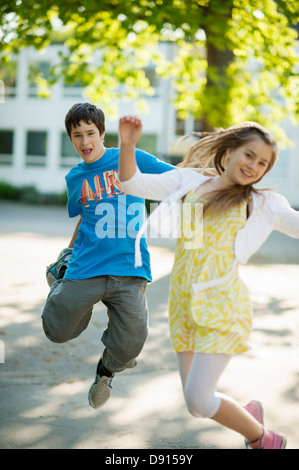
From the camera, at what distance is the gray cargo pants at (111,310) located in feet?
11.4

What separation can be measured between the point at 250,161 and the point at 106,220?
3.55ft

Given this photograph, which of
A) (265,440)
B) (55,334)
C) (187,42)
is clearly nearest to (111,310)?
(55,334)

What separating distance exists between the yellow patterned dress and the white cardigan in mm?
45

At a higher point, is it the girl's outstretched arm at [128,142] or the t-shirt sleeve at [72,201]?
the girl's outstretched arm at [128,142]

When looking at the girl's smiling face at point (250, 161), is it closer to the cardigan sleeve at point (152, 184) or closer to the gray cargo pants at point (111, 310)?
the cardigan sleeve at point (152, 184)

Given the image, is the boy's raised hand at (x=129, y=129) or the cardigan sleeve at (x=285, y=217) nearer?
the boy's raised hand at (x=129, y=129)

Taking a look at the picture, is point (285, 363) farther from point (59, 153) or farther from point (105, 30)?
point (59, 153)

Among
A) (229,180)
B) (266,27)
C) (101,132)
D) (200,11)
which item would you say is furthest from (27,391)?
(266,27)

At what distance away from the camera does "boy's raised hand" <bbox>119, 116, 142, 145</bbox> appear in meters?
2.62

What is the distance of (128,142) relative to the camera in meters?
2.64

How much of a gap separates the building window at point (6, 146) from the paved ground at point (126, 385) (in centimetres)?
2374

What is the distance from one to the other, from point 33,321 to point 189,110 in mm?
8353

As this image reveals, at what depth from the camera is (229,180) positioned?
9.24 feet

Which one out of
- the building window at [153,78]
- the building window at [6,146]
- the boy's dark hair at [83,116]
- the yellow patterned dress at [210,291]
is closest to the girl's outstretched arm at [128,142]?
the yellow patterned dress at [210,291]
